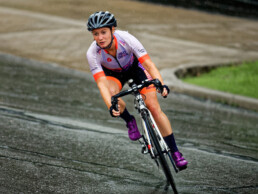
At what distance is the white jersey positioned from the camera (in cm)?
593

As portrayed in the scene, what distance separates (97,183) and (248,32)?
47.5 feet

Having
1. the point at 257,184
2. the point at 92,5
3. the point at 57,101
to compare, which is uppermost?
the point at 257,184

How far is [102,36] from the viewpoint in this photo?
567cm

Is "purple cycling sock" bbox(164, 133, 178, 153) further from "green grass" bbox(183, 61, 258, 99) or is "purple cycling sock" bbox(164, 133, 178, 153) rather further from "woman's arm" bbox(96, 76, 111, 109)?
"green grass" bbox(183, 61, 258, 99)

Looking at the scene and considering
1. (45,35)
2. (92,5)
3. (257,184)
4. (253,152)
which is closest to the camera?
(257,184)

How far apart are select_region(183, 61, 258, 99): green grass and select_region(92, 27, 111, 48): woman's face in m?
5.82

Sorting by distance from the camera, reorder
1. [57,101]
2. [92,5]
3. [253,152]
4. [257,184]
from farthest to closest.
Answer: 1. [92,5]
2. [57,101]
3. [253,152]
4. [257,184]

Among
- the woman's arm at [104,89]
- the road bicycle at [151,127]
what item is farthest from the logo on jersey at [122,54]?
the road bicycle at [151,127]

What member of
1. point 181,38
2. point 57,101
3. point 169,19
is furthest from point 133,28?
point 57,101

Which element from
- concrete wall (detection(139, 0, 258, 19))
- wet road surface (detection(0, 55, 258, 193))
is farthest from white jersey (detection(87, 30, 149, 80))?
concrete wall (detection(139, 0, 258, 19))

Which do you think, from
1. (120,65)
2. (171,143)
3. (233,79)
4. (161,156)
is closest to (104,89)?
(120,65)

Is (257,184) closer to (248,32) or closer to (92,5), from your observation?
(248,32)

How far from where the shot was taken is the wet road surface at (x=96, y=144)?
5441 millimetres

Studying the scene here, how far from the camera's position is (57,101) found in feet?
30.9
